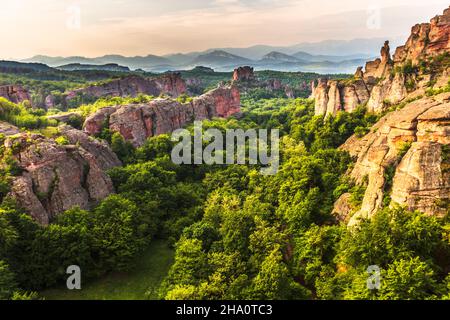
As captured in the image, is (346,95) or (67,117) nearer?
(67,117)

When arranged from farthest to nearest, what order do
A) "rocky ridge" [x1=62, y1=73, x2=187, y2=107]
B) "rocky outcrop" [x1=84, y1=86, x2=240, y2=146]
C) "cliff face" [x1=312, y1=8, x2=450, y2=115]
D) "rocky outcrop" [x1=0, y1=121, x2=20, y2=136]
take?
1. "rocky ridge" [x1=62, y1=73, x2=187, y2=107]
2. "rocky outcrop" [x1=84, y1=86, x2=240, y2=146]
3. "cliff face" [x1=312, y1=8, x2=450, y2=115]
4. "rocky outcrop" [x1=0, y1=121, x2=20, y2=136]

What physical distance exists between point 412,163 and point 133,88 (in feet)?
431

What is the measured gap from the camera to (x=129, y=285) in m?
37.2

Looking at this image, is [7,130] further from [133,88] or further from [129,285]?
[133,88]

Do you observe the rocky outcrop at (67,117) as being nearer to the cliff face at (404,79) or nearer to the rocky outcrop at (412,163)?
the cliff face at (404,79)

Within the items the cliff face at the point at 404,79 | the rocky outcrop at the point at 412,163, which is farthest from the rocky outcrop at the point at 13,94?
the rocky outcrop at the point at 412,163

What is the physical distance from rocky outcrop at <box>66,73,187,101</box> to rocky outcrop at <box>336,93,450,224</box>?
112 m

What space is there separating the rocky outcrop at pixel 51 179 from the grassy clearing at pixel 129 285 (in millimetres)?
8666

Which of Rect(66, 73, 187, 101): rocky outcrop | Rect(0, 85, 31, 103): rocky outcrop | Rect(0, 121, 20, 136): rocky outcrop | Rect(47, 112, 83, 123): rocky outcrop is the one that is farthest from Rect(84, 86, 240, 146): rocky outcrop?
Rect(66, 73, 187, 101): rocky outcrop

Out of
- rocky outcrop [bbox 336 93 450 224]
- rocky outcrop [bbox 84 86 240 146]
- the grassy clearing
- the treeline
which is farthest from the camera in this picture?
rocky outcrop [bbox 84 86 240 146]

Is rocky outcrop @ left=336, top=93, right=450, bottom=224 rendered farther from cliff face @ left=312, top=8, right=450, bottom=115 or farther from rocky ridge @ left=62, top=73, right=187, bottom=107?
rocky ridge @ left=62, top=73, right=187, bottom=107

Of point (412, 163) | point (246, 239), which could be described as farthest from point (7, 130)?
point (412, 163)

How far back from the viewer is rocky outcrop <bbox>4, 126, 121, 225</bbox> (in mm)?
38625

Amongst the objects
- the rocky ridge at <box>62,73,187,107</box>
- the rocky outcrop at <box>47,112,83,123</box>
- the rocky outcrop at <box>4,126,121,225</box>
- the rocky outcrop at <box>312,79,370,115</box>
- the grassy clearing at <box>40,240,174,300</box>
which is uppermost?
the rocky ridge at <box>62,73,187,107</box>
